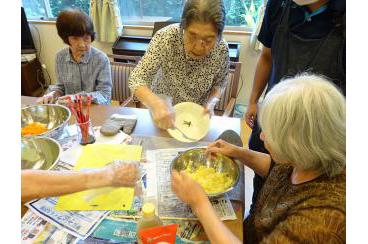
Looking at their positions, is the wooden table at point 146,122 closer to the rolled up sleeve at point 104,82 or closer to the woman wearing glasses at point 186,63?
the woman wearing glasses at point 186,63

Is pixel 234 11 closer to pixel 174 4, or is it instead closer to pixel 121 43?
pixel 174 4

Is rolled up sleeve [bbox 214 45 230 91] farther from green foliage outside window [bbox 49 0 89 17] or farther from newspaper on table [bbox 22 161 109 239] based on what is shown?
green foliage outside window [bbox 49 0 89 17]

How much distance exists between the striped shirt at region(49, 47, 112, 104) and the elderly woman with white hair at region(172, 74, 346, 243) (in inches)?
52.4

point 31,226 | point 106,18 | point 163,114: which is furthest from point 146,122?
point 106,18

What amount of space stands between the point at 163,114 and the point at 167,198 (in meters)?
0.43

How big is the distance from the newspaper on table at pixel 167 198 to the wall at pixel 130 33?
2479 millimetres

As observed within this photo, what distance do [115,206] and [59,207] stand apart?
206 millimetres

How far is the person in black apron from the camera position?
126 centimetres

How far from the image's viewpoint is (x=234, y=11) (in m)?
3.35

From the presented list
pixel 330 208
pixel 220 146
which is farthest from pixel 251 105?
pixel 330 208

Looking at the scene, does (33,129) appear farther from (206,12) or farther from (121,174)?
(206,12)

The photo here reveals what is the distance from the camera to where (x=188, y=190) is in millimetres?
978

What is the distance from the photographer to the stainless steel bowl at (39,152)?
1189mm

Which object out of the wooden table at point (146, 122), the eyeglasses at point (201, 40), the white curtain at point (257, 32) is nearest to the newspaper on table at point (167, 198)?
the wooden table at point (146, 122)
